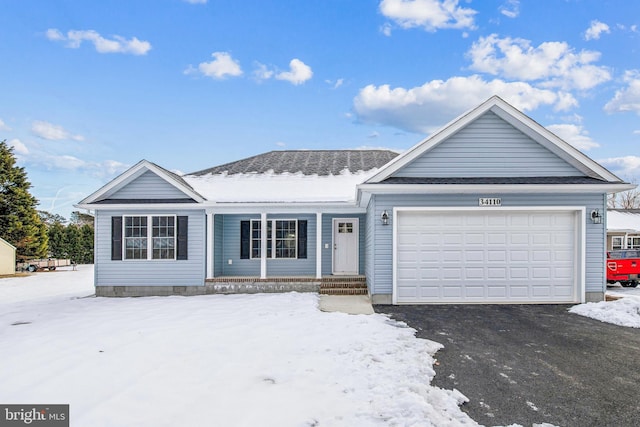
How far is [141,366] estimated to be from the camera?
4328mm

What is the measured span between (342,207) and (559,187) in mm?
5549

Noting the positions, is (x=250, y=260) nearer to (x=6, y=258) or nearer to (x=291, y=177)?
(x=291, y=177)

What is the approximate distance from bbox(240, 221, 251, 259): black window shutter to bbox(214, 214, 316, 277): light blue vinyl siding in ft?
0.35

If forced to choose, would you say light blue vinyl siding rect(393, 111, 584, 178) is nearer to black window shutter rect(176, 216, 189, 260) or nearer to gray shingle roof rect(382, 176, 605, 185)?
gray shingle roof rect(382, 176, 605, 185)

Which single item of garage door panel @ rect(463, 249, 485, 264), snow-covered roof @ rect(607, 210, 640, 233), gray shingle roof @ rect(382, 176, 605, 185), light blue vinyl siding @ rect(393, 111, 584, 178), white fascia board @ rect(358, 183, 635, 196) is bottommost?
garage door panel @ rect(463, 249, 485, 264)

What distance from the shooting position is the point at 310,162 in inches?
556

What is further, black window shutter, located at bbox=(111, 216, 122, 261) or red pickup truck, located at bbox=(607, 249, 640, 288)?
red pickup truck, located at bbox=(607, 249, 640, 288)

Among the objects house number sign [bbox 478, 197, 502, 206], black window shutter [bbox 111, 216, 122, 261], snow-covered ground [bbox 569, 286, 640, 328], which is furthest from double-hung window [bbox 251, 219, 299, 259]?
snow-covered ground [bbox 569, 286, 640, 328]

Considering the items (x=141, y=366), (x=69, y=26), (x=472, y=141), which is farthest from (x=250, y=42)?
(x=141, y=366)

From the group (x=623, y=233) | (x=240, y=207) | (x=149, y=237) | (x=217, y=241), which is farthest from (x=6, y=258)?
(x=623, y=233)

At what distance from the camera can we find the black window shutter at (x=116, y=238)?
33.2 feet

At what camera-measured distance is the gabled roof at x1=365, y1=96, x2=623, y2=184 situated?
323 inches

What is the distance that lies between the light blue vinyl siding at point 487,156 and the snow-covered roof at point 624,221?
13.3 meters

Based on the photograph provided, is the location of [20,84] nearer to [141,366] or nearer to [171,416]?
[141,366]
